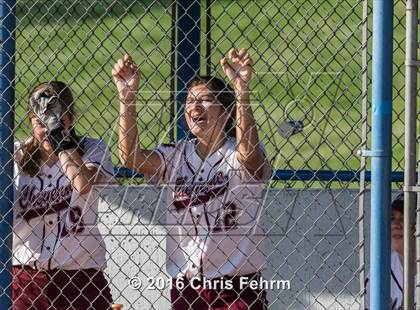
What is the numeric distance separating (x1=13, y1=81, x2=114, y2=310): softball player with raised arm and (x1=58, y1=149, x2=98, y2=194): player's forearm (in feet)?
0.19

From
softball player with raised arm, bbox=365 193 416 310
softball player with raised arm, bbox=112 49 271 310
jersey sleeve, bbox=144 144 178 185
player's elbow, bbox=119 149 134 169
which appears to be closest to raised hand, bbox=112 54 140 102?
softball player with raised arm, bbox=112 49 271 310

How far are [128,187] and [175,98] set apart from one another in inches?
23.3

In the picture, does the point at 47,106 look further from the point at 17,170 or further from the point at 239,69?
the point at 239,69

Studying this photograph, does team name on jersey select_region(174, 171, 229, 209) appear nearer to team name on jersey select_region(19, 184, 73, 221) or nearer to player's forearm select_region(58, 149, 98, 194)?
player's forearm select_region(58, 149, 98, 194)

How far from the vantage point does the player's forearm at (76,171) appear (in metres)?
4.84

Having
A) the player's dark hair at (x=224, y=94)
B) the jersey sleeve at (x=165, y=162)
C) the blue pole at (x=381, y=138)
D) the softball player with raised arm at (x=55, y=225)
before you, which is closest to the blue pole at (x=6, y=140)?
the softball player with raised arm at (x=55, y=225)

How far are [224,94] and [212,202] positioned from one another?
48cm

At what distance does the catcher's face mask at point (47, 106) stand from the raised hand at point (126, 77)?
14.2 inches

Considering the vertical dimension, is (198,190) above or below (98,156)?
below

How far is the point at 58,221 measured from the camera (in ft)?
16.3

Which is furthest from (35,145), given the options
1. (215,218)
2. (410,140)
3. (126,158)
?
(410,140)

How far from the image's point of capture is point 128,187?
5.86m

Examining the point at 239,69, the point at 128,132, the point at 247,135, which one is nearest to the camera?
the point at 239,69

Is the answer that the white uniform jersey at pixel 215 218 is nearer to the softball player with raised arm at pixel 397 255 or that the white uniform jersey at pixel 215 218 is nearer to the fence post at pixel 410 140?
the softball player with raised arm at pixel 397 255
